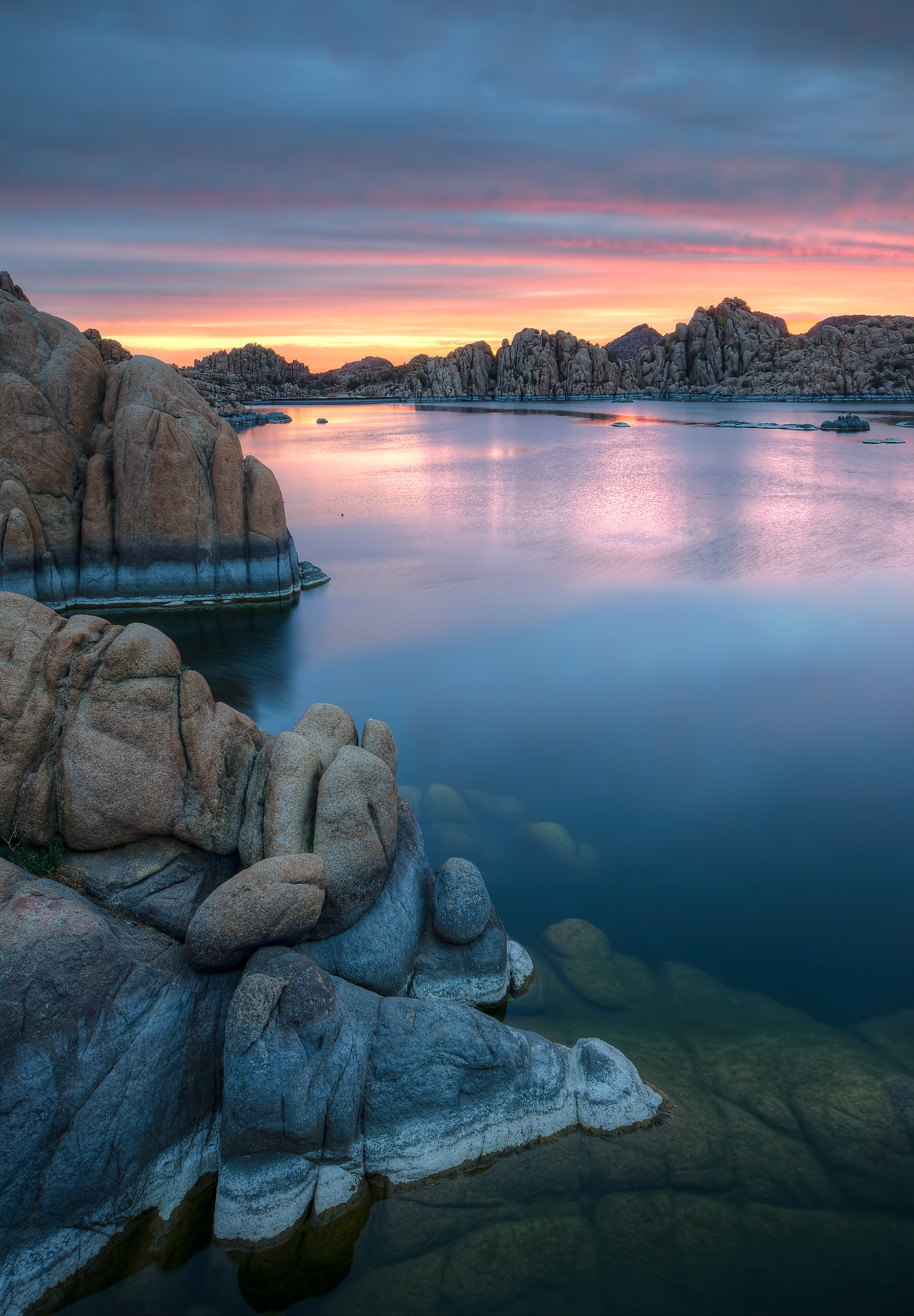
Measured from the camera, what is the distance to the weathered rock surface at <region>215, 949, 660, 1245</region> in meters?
9.60

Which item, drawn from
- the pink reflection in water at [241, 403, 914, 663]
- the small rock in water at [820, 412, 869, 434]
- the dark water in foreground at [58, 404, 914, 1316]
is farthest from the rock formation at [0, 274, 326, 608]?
the small rock in water at [820, 412, 869, 434]

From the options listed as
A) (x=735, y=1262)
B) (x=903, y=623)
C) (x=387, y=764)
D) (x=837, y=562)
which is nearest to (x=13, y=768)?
(x=387, y=764)

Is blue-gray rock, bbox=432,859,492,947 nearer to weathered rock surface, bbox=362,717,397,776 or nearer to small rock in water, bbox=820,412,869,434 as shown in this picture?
weathered rock surface, bbox=362,717,397,776

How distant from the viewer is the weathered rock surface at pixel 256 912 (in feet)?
34.1

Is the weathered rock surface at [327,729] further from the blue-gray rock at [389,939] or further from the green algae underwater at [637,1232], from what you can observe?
the green algae underwater at [637,1232]

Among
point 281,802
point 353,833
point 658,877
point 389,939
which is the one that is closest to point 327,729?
point 281,802

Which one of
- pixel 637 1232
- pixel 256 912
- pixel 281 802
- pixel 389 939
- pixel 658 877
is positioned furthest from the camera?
pixel 658 877

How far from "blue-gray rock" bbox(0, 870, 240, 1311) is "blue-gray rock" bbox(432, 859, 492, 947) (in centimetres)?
389

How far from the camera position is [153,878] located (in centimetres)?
1202

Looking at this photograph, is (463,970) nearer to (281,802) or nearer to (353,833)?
(353,833)

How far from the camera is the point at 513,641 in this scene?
3403 cm

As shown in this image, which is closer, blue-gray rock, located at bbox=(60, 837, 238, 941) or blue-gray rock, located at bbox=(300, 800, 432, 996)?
blue-gray rock, located at bbox=(60, 837, 238, 941)

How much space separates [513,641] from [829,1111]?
949 inches

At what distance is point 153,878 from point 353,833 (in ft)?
10.1
